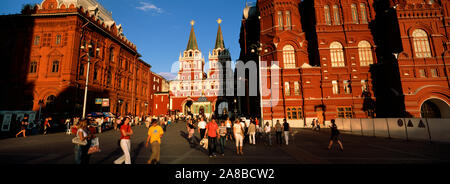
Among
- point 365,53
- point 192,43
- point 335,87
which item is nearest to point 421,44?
point 365,53

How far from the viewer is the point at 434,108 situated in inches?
868

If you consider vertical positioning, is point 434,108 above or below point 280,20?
below

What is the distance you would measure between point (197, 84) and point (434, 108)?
50718 mm

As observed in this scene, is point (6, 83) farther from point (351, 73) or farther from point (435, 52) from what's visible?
point (435, 52)

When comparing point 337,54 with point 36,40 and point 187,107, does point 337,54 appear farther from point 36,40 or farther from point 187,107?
point 187,107

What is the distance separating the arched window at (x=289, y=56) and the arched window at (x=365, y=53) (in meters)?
9.93

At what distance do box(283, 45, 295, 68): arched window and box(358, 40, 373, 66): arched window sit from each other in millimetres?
9927

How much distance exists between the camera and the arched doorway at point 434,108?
69.7ft

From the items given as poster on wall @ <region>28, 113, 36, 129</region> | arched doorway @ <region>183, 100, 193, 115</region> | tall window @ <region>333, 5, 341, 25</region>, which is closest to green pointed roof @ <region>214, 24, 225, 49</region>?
arched doorway @ <region>183, 100, 193, 115</region>

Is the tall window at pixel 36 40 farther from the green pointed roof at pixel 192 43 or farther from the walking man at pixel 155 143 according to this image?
the green pointed roof at pixel 192 43

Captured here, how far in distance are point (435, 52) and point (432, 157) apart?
24.6 m

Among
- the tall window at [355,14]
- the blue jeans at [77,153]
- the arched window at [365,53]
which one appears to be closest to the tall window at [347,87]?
the arched window at [365,53]

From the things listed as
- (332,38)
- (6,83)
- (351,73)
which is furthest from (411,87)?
(6,83)

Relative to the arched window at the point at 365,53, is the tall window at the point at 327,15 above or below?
above
